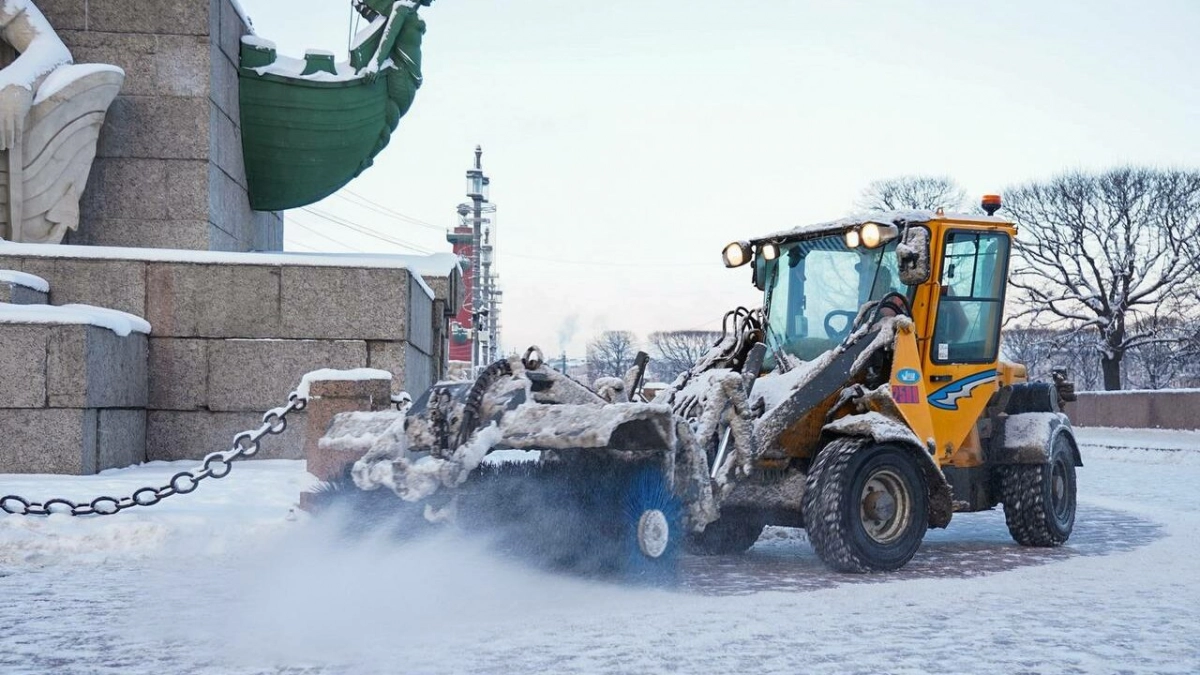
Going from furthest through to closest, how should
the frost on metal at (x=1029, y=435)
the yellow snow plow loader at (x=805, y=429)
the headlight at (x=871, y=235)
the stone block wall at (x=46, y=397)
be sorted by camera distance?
the stone block wall at (x=46, y=397), the frost on metal at (x=1029, y=435), the headlight at (x=871, y=235), the yellow snow plow loader at (x=805, y=429)

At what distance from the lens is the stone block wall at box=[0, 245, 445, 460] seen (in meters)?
12.1

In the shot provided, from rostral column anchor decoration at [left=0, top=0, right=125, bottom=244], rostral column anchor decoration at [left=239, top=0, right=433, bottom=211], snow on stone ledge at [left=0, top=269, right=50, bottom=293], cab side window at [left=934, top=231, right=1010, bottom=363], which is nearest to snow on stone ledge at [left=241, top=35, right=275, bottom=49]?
rostral column anchor decoration at [left=239, top=0, right=433, bottom=211]

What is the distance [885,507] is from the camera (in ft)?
26.7

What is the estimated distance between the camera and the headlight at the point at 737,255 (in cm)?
975

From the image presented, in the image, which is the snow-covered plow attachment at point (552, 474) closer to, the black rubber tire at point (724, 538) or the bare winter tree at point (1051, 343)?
the black rubber tire at point (724, 538)

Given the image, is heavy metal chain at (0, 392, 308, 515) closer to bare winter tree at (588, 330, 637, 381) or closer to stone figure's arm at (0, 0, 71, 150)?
stone figure's arm at (0, 0, 71, 150)

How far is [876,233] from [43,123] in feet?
28.5

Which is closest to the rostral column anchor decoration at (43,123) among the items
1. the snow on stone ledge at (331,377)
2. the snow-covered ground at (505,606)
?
the snow-covered ground at (505,606)

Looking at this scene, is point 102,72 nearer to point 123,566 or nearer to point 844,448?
point 123,566

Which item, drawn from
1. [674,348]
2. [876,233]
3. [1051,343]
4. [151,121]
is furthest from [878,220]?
[674,348]

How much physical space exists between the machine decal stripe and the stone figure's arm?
9127mm

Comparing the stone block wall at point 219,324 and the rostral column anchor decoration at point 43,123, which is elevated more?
the rostral column anchor decoration at point 43,123

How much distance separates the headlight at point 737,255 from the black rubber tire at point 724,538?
1.96m

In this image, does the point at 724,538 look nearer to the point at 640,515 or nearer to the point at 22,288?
the point at 640,515
